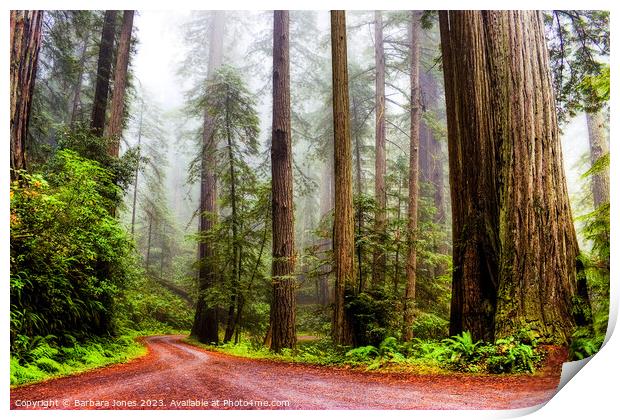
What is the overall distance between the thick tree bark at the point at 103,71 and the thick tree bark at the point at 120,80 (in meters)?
0.10

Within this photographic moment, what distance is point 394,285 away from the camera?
4.58m

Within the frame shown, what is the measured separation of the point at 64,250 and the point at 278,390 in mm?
2264

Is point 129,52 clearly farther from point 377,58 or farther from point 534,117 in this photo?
point 377,58

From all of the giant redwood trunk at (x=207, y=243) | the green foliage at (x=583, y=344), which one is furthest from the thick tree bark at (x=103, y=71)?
the green foliage at (x=583, y=344)

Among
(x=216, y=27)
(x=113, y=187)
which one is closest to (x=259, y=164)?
(x=216, y=27)

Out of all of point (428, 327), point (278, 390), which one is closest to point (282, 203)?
point (428, 327)

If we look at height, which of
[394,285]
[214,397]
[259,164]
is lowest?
[214,397]

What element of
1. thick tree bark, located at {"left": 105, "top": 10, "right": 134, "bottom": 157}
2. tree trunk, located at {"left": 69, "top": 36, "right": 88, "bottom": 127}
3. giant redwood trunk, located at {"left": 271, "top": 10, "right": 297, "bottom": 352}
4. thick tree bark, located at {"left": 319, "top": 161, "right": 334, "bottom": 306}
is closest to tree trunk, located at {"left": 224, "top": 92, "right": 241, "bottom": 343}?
giant redwood trunk, located at {"left": 271, "top": 10, "right": 297, "bottom": 352}

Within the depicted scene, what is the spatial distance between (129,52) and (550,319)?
5.58 m

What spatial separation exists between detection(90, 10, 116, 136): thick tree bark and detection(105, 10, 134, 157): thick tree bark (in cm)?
10

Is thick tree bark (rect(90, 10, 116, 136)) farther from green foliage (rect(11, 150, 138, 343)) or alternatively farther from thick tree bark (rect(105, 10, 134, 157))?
green foliage (rect(11, 150, 138, 343))

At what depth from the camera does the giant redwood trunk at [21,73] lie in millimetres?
3303

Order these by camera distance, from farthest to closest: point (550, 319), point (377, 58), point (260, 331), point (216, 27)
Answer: point (377, 58)
point (260, 331)
point (216, 27)
point (550, 319)

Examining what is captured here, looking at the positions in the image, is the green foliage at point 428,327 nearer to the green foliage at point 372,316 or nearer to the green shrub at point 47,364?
the green foliage at point 372,316
